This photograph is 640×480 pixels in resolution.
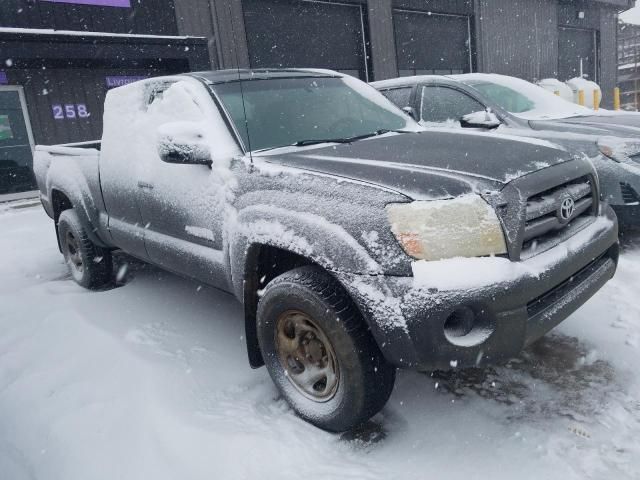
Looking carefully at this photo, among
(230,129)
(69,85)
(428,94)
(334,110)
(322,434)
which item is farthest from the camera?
(69,85)

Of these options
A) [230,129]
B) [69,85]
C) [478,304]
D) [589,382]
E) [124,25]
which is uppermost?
[124,25]

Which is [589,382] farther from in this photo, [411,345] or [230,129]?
[230,129]

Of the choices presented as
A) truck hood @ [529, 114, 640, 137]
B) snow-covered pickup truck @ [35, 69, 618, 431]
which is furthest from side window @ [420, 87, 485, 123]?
snow-covered pickup truck @ [35, 69, 618, 431]

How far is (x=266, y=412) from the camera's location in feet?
7.94

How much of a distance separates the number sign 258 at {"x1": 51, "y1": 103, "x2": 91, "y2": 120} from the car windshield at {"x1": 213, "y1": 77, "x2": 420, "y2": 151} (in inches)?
340

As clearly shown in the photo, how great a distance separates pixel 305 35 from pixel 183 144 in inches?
A: 461

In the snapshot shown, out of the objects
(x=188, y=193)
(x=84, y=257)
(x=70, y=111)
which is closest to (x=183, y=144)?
(x=188, y=193)

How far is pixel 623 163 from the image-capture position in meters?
4.02

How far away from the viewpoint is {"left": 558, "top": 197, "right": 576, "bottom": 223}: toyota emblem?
224 cm

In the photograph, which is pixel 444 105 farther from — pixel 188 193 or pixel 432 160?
pixel 188 193

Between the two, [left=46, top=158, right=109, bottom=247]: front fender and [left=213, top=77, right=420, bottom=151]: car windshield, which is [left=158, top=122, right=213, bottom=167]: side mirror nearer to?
[left=213, top=77, right=420, bottom=151]: car windshield

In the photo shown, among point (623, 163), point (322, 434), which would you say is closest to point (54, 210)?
point (322, 434)

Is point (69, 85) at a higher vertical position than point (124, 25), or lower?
lower

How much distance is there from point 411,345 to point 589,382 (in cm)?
118
